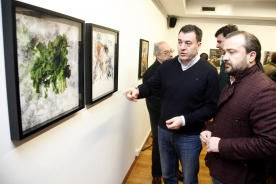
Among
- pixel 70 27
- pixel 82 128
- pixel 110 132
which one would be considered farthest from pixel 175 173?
pixel 70 27

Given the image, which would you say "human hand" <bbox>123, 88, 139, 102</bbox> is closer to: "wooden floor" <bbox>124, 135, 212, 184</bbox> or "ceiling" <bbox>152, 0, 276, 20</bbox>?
"wooden floor" <bbox>124, 135, 212, 184</bbox>

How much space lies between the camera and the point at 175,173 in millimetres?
1919

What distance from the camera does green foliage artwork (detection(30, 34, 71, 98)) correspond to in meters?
0.89

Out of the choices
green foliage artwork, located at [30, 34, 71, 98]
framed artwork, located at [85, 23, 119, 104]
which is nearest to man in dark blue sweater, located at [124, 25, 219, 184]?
framed artwork, located at [85, 23, 119, 104]

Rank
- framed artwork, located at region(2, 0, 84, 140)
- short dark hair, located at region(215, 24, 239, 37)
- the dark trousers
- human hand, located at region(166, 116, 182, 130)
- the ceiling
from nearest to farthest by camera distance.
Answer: framed artwork, located at region(2, 0, 84, 140) < human hand, located at region(166, 116, 182, 130) < short dark hair, located at region(215, 24, 239, 37) < the dark trousers < the ceiling

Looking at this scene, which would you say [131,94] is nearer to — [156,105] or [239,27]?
[156,105]

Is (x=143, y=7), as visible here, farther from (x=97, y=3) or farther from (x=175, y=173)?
(x=175, y=173)

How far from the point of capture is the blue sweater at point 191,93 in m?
1.54

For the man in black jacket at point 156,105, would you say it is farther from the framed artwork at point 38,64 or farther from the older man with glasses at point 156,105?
the framed artwork at point 38,64

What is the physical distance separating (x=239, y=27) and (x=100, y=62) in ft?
18.5

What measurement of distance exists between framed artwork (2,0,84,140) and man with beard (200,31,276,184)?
899 mm

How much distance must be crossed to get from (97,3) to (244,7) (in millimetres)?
5073

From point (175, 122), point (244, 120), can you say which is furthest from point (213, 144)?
point (175, 122)

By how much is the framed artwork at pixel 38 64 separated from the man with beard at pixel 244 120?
90 centimetres
